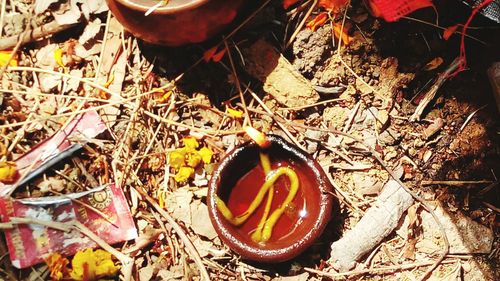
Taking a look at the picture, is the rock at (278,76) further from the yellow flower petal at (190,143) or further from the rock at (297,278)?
the rock at (297,278)

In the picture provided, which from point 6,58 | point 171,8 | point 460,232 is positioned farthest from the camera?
point 6,58

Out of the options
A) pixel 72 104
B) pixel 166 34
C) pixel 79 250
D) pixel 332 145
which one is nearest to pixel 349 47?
pixel 332 145

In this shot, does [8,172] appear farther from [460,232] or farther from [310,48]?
[460,232]

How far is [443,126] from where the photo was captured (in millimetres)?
2803

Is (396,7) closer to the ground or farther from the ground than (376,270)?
farther from the ground

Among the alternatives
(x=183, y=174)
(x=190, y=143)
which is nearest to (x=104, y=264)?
(x=183, y=174)

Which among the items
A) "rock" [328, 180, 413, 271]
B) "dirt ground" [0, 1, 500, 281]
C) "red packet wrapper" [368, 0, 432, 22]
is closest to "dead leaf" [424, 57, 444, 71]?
"dirt ground" [0, 1, 500, 281]

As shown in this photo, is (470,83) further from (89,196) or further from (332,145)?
(89,196)

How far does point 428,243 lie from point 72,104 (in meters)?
1.70

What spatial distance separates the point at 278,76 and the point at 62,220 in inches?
44.7

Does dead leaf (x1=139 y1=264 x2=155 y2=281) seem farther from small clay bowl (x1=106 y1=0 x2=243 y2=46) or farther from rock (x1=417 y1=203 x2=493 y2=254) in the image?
rock (x1=417 y1=203 x2=493 y2=254)

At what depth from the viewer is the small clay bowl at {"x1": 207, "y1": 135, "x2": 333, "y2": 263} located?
255 centimetres

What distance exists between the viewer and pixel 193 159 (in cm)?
273

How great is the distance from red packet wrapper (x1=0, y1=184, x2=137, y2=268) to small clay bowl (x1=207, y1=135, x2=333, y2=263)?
17.1 inches
